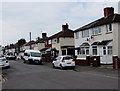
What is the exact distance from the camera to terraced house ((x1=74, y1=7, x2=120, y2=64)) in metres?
29.0

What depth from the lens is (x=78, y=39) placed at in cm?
3803

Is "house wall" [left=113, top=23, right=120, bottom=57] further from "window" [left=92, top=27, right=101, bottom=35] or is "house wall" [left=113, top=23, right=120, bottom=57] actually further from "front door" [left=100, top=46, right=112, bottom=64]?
"window" [left=92, top=27, right=101, bottom=35]

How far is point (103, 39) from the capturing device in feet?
102

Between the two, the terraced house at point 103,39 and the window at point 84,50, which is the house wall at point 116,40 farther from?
the window at point 84,50

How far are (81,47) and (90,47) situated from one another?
2.41 metres

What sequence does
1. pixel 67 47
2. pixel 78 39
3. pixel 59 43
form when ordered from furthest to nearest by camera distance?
pixel 59 43 → pixel 67 47 → pixel 78 39

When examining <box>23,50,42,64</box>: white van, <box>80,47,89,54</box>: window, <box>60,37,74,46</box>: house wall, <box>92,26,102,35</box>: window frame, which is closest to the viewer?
<box>92,26,102,35</box>: window frame

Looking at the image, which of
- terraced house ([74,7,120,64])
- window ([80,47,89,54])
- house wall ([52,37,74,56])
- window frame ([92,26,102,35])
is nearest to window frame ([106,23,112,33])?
terraced house ([74,7,120,64])

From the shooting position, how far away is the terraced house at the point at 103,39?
95.0 ft

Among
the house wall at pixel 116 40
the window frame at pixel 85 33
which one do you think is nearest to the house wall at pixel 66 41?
the window frame at pixel 85 33

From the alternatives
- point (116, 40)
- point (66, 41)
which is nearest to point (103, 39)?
point (116, 40)

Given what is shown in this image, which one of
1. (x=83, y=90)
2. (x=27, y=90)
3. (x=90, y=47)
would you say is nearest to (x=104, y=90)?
(x=83, y=90)

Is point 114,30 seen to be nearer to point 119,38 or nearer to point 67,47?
point 119,38

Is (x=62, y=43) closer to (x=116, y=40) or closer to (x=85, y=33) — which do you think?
(x=85, y=33)
